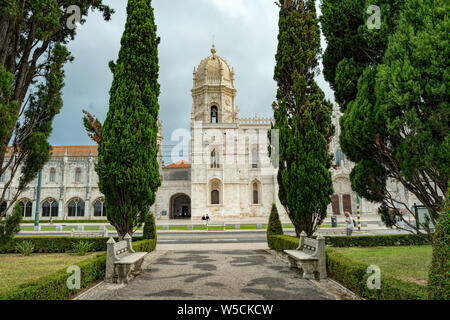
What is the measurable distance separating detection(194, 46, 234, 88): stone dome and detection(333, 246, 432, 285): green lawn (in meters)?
31.7

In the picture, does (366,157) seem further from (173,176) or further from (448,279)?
(173,176)

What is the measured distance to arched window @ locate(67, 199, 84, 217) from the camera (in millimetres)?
42344

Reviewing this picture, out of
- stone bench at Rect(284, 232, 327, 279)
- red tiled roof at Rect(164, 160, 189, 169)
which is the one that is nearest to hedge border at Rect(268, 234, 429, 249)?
stone bench at Rect(284, 232, 327, 279)

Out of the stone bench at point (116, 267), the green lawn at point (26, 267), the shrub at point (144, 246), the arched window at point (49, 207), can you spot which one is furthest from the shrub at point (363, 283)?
the arched window at point (49, 207)

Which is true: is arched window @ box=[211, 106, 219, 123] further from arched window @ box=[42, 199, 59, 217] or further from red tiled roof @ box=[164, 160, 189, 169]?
arched window @ box=[42, 199, 59, 217]

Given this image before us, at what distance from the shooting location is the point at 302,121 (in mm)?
11742

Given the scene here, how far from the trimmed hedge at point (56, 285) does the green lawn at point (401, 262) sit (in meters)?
7.81

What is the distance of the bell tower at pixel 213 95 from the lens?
129ft

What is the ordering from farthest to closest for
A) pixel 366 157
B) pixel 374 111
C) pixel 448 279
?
pixel 366 157 < pixel 374 111 < pixel 448 279

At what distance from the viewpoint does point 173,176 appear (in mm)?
45312

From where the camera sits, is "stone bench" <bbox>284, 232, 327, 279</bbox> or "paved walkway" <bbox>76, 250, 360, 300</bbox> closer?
"paved walkway" <bbox>76, 250, 360, 300</bbox>

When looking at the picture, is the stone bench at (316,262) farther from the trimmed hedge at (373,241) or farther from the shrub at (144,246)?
the trimmed hedge at (373,241)

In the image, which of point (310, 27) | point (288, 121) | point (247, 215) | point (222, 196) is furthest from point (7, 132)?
point (247, 215)

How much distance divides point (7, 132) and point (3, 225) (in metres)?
2.59
